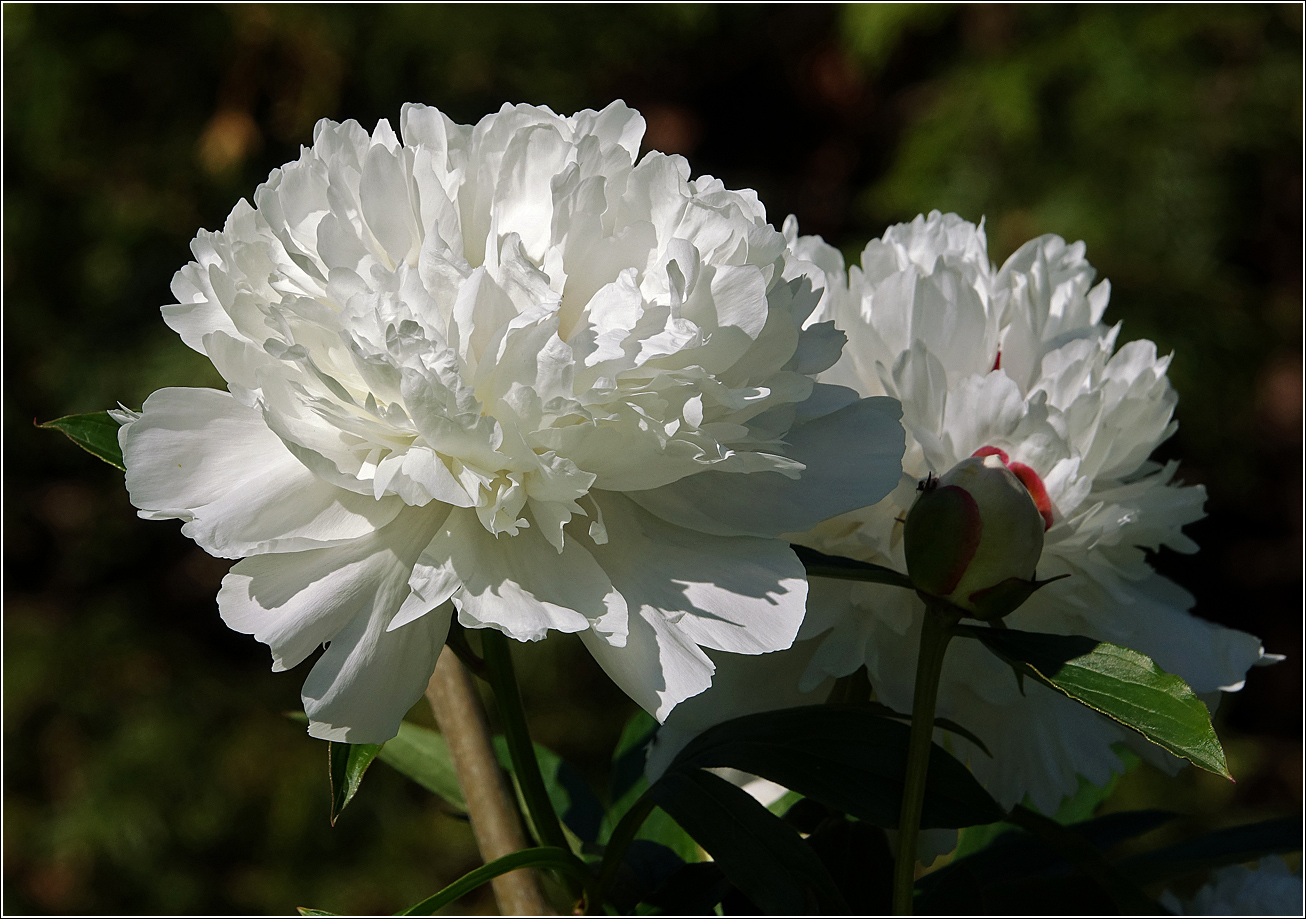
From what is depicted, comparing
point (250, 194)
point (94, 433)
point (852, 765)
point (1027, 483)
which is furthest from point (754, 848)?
point (250, 194)

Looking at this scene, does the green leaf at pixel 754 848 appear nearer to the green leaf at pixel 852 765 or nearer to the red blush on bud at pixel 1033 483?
the green leaf at pixel 852 765

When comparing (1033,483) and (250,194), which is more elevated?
(1033,483)

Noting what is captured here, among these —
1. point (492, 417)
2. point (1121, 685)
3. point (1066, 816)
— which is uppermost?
point (492, 417)

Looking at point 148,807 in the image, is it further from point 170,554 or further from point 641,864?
point 641,864

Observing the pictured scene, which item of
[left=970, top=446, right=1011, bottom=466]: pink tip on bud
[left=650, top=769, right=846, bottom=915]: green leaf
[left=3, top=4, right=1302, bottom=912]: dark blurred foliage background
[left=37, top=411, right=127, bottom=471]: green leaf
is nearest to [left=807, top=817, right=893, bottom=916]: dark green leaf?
[left=650, top=769, right=846, bottom=915]: green leaf

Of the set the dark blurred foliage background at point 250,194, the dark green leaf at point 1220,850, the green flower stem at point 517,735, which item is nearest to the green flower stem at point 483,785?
the green flower stem at point 517,735

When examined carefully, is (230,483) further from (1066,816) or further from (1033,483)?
(1066,816)
